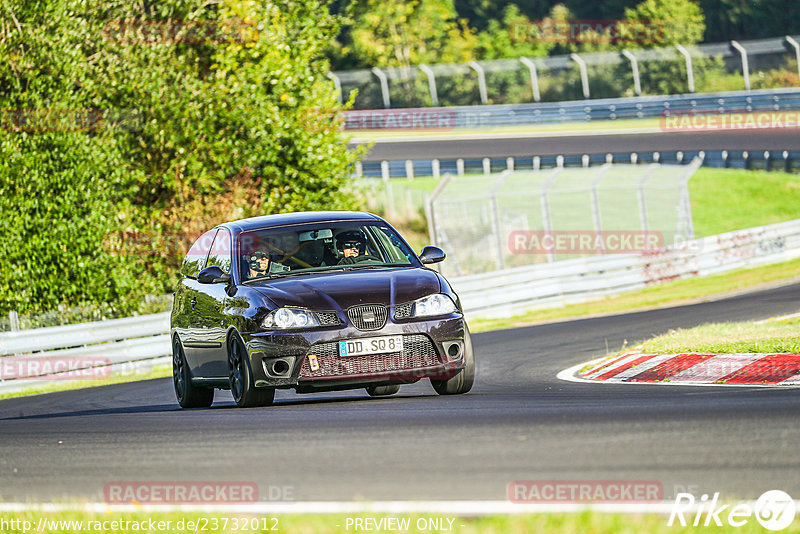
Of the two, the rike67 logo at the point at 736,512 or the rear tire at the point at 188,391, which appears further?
the rear tire at the point at 188,391

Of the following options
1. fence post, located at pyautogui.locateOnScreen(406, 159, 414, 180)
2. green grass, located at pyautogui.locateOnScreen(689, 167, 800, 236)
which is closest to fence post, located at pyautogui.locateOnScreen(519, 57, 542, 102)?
fence post, located at pyautogui.locateOnScreen(406, 159, 414, 180)

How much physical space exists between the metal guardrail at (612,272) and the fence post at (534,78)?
23.1 meters

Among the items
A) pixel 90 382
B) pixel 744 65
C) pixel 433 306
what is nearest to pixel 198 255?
pixel 433 306

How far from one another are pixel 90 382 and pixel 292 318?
9067 mm

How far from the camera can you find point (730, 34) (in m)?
73.1

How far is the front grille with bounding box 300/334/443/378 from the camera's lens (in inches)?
373

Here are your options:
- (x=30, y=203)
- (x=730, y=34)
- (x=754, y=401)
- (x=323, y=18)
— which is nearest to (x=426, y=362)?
(x=754, y=401)

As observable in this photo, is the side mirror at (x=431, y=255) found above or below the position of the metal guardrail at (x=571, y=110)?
above

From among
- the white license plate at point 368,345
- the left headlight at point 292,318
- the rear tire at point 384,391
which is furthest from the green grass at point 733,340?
the left headlight at point 292,318

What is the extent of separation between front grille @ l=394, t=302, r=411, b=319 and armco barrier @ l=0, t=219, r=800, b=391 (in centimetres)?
908

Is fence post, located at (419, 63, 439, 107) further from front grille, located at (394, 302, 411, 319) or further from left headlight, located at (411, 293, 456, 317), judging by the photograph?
front grille, located at (394, 302, 411, 319)

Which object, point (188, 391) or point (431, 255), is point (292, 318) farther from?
point (188, 391)

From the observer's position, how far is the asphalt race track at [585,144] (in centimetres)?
4162

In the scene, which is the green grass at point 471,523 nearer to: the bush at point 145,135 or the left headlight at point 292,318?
the left headlight at point 292,318
